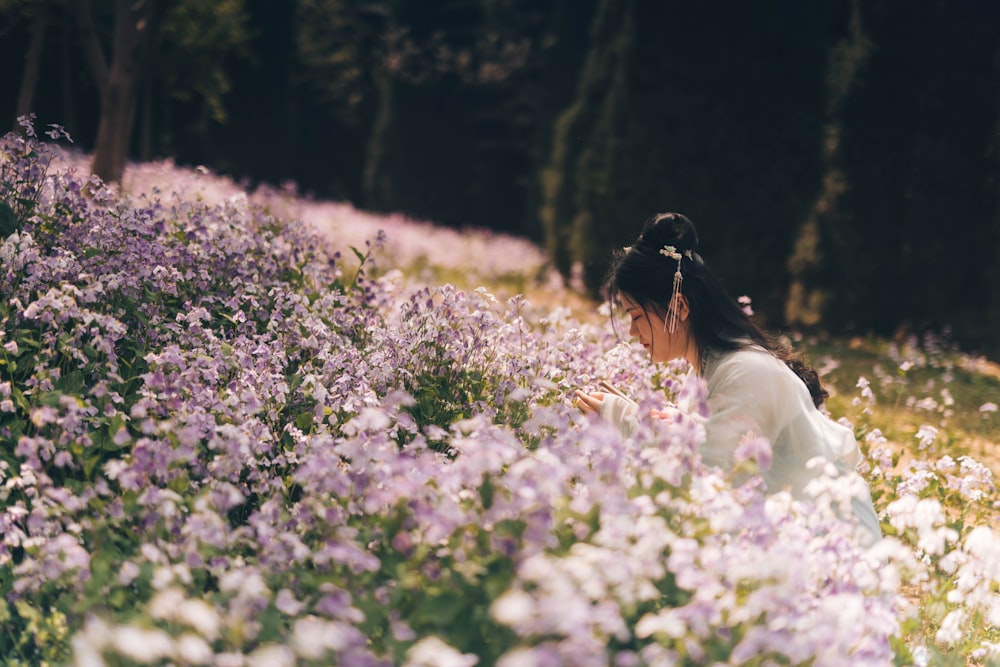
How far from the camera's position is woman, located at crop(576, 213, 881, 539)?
3387 millimetres

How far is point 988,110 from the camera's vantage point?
405 inches

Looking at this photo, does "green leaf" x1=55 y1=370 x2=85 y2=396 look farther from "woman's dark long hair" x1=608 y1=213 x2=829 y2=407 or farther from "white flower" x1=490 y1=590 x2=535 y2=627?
"white flower" x1=490 y1=590 x2=535 y2=627

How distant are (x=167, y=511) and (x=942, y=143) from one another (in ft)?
33.2

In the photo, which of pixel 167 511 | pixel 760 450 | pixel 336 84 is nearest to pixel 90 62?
pixel 167 511

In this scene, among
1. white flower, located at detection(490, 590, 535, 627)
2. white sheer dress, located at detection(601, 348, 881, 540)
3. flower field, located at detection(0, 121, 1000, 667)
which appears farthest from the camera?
white sheer dress, located at detection(601, 348, 881, 540)

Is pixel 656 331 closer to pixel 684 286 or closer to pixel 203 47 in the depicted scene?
pixel 684 286

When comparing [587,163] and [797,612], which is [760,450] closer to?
[797,612]

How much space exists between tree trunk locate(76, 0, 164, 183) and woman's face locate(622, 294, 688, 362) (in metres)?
7.06

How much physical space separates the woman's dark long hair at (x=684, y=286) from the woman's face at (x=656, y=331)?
0.03 metres

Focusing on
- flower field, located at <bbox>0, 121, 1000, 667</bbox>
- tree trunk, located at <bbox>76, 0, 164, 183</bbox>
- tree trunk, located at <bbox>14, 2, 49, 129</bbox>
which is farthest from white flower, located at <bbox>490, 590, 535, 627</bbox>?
tree trunk, located at <bbox>14, 2, 49, 129</bbox>

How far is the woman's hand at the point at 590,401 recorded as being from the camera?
11.6 ft

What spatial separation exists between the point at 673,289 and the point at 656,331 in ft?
0.54

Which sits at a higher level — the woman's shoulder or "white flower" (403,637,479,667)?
the woman's shoulder

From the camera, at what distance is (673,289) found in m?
3.46
